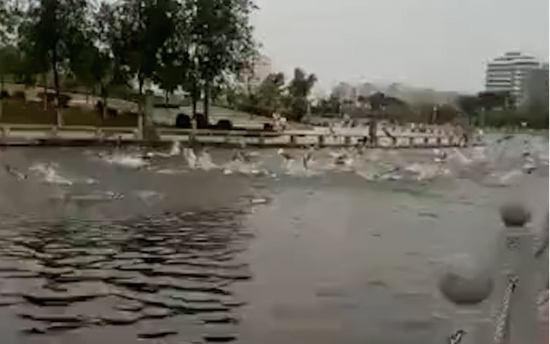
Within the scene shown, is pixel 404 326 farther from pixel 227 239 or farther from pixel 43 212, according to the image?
pixel 43 212

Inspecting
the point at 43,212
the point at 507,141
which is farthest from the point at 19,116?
the point at 507,141

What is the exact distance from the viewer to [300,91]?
52.2 inches

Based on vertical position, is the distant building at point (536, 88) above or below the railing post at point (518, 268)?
above

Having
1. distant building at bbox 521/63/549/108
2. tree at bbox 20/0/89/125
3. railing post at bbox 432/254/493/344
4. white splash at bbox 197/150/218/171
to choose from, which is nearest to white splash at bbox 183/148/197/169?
white splash at bbox 197/150/218/171

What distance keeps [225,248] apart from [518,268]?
52 centimetres

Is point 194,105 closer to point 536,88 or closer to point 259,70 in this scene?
point 259,70

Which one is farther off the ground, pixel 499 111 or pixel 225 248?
pixel 499 111

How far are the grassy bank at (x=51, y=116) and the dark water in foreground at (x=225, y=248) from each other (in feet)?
0.16

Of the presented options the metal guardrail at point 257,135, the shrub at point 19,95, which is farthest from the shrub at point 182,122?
the shrub at point 19,95

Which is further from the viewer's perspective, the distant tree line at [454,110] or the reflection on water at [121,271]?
the distant tree line at [454,110]

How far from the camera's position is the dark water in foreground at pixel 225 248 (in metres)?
1.23

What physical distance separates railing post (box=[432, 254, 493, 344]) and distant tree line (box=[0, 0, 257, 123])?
1.66 ft

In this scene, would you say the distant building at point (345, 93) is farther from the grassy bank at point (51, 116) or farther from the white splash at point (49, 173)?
the white splash at point (49, 173)

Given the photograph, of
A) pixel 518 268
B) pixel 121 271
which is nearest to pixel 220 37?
pixel 121 271
